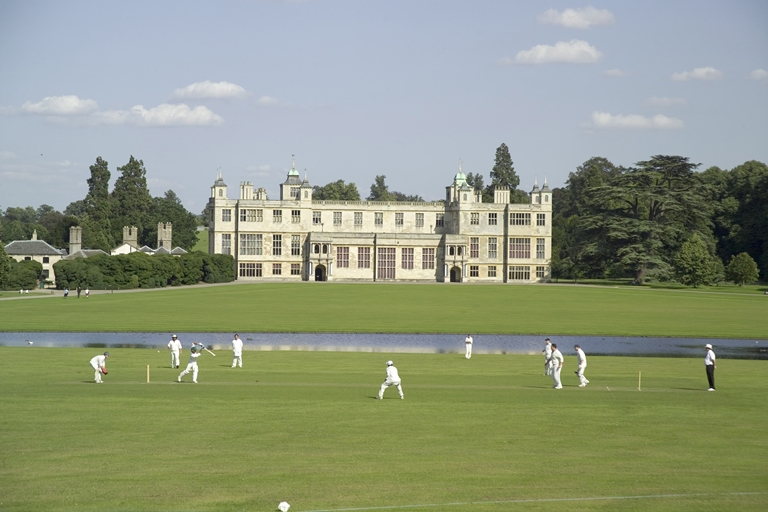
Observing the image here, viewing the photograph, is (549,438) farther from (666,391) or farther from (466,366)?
(466,366)

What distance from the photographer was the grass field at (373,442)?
16.3m

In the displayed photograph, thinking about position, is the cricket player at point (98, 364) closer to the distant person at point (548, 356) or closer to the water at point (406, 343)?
the water at point (406, 343)

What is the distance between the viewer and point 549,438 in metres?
20.7

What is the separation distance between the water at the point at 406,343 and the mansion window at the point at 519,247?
6004 centimetres

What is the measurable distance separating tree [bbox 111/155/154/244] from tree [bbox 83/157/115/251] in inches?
59.2

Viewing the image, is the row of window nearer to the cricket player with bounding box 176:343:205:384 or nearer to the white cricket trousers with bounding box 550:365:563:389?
the cricket player with bounding box 176:343:205:384

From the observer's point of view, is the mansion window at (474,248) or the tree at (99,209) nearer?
the mansion window at (474,248)

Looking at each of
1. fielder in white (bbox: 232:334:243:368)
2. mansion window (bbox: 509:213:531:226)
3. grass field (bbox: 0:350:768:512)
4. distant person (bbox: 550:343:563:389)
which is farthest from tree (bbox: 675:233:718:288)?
distant person (bbox: 550:343:563:389)

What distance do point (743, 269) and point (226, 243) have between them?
51.8 m

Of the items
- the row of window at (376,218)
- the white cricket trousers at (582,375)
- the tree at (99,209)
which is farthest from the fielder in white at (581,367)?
the tree at (99,209)

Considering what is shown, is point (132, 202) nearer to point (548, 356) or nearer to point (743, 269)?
point (743, 269)

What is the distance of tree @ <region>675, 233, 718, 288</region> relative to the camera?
292 ft

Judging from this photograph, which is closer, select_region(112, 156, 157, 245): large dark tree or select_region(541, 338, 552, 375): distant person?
select_region(541, 338, 552, 375): distant person

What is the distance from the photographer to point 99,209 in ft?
409
